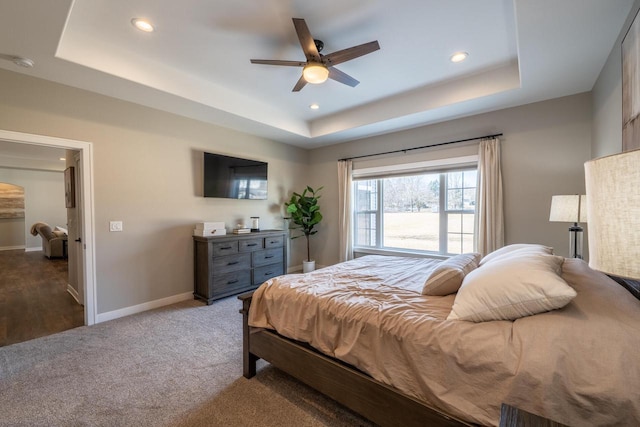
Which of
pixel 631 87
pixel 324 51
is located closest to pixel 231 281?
pixel 324 51

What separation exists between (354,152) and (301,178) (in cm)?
129

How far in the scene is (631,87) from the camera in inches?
68.2

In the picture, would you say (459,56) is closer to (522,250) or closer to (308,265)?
(522,250)

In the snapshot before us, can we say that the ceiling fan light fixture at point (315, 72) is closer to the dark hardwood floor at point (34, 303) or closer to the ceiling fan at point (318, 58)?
the ceiling fan at point (318, 58)

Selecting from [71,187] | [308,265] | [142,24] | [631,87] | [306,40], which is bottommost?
[308,265]

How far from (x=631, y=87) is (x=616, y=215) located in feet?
6.32

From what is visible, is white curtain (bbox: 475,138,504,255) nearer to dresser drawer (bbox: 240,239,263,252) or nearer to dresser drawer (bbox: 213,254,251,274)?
dresser drawer (bbox: 240,239,263,252)

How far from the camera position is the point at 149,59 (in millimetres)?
2852

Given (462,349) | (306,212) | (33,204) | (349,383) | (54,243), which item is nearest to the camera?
(462,349)

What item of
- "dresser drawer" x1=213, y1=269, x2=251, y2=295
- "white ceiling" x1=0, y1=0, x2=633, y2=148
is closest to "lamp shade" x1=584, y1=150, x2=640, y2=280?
"white ceiling" x1=0, y1=0, x2=633, y2=148

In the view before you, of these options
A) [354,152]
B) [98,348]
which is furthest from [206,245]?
[354,152]

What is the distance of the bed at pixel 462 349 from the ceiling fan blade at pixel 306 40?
6.47ft

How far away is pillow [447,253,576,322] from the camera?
116cm

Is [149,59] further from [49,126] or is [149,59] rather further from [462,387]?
[462,387]
